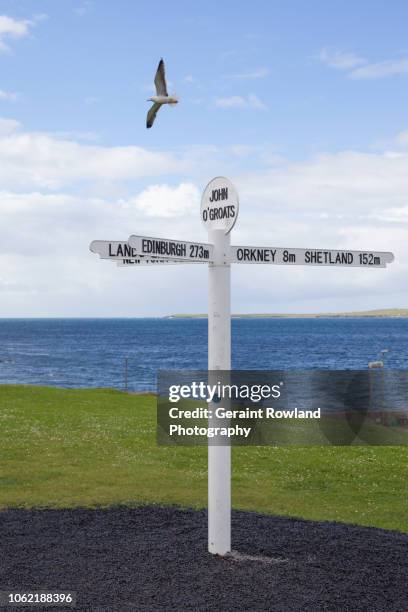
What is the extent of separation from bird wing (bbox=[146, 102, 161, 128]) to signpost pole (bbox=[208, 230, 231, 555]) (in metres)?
1.53

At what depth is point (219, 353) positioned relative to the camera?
7.81 metres

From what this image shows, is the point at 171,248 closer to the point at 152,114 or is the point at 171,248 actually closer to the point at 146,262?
the point at 146,262

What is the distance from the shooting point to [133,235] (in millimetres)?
6805

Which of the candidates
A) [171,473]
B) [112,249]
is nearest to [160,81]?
[112,249]

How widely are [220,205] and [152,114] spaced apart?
153cm

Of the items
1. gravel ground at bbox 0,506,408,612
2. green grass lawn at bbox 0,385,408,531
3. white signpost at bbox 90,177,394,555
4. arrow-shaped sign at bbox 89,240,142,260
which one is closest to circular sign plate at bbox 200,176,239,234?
white signpost at bbox 90,177,394,555

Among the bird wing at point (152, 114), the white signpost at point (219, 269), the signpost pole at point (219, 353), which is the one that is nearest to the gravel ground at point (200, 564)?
the signpost pole at point (219, 353)

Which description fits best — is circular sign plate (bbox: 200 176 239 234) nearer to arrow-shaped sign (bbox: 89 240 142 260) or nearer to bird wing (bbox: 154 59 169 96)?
arrow-shaped sign (bbox: 89 240 142 260)

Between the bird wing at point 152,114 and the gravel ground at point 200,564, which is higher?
the bird wing at point 152,114

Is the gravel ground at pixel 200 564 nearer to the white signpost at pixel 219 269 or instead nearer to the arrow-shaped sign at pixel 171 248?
the white signpost at pixel 219 269

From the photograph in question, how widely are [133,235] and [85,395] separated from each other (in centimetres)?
2393

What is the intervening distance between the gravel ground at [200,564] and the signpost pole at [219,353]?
0.33 meters

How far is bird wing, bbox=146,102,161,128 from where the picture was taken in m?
6.93

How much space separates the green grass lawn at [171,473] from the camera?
37.2 ft
